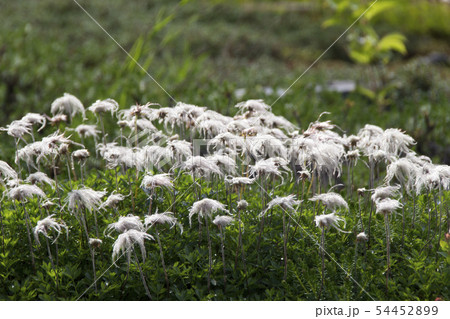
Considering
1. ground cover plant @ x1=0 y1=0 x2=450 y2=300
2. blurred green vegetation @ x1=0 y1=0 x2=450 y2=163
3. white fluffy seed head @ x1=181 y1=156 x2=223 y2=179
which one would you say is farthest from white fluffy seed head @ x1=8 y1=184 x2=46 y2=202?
blurred green vegetation @ x1=0 y1=0 x2=450 y2=163

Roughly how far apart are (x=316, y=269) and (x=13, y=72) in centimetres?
539

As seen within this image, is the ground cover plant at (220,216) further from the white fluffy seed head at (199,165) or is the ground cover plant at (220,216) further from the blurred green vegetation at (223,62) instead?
the blurred green vegetation at (223,62)

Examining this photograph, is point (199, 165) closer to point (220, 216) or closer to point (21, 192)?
Result: point (220, 216)

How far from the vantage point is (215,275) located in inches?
114

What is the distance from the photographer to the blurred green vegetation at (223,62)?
249 inches

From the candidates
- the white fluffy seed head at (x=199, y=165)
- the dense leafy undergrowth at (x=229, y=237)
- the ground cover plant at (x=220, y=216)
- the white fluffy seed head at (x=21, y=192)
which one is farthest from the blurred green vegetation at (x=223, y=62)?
the white fluffy seed head at (x=21, y=192)

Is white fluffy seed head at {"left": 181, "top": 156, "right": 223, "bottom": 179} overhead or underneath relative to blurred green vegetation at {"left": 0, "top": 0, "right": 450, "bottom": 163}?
overhead

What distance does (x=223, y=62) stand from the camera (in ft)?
36.9

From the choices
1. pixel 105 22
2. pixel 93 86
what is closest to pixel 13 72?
pixel 93 86

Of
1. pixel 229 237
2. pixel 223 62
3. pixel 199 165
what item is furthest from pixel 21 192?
pixel 223 62

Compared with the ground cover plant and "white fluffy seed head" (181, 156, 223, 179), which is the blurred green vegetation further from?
"white fluffy seed head" (181, 156, 223, 179)

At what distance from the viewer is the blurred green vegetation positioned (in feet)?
20.7

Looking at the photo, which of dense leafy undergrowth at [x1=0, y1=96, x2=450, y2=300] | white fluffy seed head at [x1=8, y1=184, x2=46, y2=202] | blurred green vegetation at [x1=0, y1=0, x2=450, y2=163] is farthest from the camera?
blurred green vegetation at [x1=0, y1=0, x2=450, y2=163]

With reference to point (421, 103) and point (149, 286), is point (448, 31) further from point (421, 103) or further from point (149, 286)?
point (149, 286)
